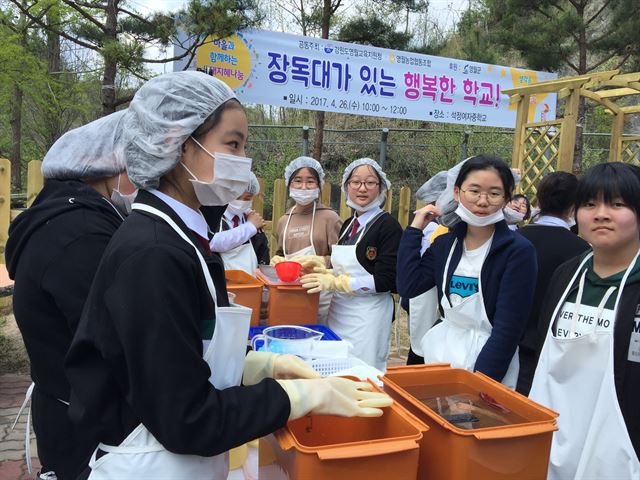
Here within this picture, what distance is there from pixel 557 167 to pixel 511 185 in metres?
4.06

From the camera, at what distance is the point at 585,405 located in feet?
5.57

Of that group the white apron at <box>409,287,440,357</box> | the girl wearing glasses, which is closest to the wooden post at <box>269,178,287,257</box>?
the white apron at <box>409,287,440,357</box>

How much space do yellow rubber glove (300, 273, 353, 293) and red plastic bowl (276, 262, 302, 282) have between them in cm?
5

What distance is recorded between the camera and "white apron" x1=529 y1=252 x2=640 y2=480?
1.56 meters

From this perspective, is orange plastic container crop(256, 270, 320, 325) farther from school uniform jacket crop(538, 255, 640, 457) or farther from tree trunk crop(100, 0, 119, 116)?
tree trunk crop(100, 0, 119, 116)

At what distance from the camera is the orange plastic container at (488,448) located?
1.09m

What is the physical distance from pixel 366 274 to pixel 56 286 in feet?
6.58

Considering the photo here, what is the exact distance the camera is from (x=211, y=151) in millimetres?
1209

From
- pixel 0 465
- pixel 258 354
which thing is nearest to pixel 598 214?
pixel 258 354

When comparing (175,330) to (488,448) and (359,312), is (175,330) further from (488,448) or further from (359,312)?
(359,312)

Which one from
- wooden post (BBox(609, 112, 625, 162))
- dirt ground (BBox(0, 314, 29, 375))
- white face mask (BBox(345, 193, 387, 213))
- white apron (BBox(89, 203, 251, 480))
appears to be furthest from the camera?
wooden post (BBox(609, 112, 625, 162))

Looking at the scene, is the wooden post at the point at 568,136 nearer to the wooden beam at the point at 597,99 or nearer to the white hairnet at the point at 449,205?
the wooden beam at the point at 597,99

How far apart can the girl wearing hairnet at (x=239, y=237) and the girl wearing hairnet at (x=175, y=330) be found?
6.36 ft

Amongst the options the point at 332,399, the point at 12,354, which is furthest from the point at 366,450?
the point at 12,354
